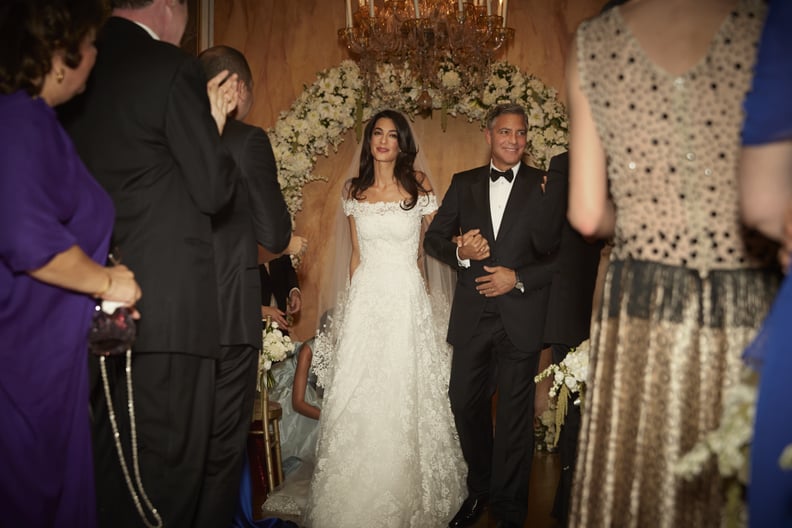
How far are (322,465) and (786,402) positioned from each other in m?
3.35

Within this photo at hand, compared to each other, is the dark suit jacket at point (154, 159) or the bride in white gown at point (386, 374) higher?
the dark suit jacket at point (154, 159)

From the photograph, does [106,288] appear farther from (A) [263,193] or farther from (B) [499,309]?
(B) [499,309]

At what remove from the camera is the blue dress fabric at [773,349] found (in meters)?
1.46

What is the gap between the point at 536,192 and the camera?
476 centimetres

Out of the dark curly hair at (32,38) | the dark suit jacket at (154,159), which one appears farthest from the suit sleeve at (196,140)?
the dark curly hair at (32,38)

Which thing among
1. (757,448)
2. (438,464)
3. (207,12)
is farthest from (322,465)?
(207,12)

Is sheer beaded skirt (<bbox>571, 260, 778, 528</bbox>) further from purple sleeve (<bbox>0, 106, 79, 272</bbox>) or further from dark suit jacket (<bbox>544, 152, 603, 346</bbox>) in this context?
dark suit jacket (<bbox>544, 152, 603, 346</bbox>)

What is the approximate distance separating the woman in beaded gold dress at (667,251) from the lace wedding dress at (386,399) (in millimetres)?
2502

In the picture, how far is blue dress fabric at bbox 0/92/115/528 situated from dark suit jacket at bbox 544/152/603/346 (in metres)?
2.37

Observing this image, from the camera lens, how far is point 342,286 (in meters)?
5.24

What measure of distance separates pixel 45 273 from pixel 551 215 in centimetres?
315

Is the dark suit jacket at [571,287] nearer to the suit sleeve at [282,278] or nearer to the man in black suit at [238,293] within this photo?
the man in black suit at [238,293]

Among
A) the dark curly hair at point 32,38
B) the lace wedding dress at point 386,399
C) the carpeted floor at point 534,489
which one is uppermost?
the dark curly hair at point 32,38

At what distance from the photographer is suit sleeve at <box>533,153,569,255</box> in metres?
4.63
